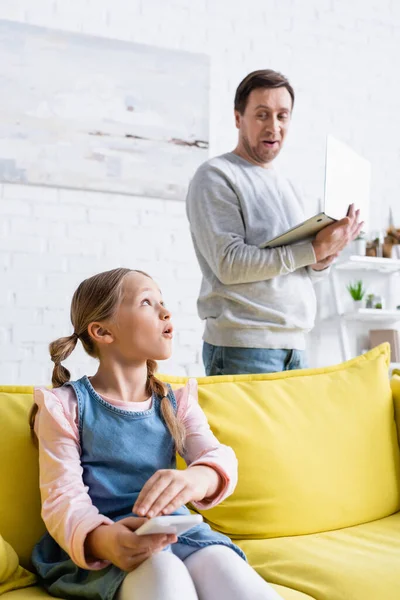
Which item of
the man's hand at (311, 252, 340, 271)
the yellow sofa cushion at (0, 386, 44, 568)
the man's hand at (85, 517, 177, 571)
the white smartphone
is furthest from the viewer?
the man's hand at (311, 252, 340, 271)

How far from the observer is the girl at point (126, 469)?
44.3 inches

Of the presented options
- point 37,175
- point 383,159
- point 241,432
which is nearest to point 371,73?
point 383,159

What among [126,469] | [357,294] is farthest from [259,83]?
[357,294]

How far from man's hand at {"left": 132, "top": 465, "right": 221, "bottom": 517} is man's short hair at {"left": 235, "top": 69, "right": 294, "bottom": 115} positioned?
1154 millimetres

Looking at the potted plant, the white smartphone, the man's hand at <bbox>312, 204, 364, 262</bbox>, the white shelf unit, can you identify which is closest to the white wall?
the white shelf unit

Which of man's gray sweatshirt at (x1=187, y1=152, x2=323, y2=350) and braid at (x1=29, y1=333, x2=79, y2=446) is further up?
man's gray sweatshirt at (x1=187, y1=152, x2=323, y2=350)

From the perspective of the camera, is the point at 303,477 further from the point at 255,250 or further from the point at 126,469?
the point at 255,250

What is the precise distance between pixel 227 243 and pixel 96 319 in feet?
1.88

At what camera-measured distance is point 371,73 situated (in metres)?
4.28

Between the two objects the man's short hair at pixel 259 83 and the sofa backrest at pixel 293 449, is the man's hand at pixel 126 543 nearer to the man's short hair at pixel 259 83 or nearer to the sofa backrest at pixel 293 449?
the sofa backrest at pixel 293 449

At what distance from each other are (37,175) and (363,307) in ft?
5.78

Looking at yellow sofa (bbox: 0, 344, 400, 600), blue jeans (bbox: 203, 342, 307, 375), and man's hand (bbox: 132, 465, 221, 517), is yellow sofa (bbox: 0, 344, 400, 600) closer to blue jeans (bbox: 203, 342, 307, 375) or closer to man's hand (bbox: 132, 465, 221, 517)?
blue jeans (bbox: 203, 342, 307, 375)

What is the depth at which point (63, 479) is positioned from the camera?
1247 mm

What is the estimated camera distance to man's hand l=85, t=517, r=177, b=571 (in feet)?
3.62
